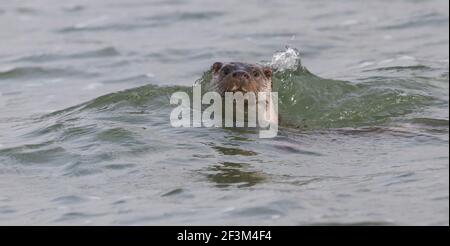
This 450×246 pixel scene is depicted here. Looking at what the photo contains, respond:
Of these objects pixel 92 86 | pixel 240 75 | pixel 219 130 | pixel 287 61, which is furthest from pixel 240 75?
pixel 92 86

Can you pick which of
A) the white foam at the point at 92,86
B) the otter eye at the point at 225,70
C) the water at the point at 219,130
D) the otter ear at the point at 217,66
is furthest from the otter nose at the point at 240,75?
the white foam at the point at 92,86

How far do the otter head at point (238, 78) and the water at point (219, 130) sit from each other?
405mm

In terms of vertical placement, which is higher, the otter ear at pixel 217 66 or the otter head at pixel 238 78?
the otter ear at pixel 217 66

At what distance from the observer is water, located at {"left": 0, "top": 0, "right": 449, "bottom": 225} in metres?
6.93

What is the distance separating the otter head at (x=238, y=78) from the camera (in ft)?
29.1

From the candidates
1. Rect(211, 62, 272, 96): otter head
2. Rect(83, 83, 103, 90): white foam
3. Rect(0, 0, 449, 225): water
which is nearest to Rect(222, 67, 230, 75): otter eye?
Rect(211, 62, 272, 96): otter head

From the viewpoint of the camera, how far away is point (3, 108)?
36.6 ft

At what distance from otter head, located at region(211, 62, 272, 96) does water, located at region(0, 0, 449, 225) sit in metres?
0.41

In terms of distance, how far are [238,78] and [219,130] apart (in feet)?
1.89

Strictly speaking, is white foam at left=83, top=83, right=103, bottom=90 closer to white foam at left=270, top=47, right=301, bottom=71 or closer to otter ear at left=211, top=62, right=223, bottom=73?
Result: white foam at left=270, top=47, right=301, bottom=71

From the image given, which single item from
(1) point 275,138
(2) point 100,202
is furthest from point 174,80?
(2) point 100,202

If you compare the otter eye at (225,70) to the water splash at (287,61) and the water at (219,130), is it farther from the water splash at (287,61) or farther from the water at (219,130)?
the water splash at (287,61)

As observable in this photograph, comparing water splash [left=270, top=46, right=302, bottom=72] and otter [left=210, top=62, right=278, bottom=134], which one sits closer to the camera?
otter [left=210, top=62, right=278, bottom=134]

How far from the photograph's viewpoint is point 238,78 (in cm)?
884
